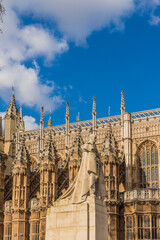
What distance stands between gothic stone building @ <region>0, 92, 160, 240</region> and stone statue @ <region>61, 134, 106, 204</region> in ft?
57.2

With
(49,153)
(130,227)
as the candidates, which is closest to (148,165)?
(130,227)

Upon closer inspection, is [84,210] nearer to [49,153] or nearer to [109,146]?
[109,146]

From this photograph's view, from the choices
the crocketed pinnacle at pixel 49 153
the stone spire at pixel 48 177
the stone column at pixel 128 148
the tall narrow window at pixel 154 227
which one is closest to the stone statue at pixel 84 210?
the tall narrow window at pixel 154 227

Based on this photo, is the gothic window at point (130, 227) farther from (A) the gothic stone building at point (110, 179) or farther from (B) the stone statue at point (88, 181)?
(B) the stone statue at point (88, 181)

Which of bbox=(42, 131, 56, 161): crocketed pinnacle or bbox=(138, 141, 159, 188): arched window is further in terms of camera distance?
bbox=(138, 141, 159, 188): arched window

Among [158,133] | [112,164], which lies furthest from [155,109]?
[112,164]

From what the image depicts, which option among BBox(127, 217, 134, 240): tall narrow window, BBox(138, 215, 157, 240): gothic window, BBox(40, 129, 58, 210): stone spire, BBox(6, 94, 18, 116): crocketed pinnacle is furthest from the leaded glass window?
BBox(6, 94, 18, 116): crocketed pinnacle

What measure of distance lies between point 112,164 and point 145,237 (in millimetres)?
6760

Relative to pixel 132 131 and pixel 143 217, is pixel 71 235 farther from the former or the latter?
pixel 132 131

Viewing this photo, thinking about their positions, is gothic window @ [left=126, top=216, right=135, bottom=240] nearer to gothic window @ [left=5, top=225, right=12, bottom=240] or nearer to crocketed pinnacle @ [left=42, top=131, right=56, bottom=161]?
crocketed pinnacle @ [left=42, top=131, right=56, bottom=161]

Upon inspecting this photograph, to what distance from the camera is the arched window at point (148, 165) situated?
42656 mm

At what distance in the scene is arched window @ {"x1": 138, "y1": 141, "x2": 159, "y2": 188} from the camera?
42.7 metres

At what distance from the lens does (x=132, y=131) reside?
4475cm

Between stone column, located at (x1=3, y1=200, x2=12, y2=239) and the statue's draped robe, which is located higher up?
the statue's draped robe
